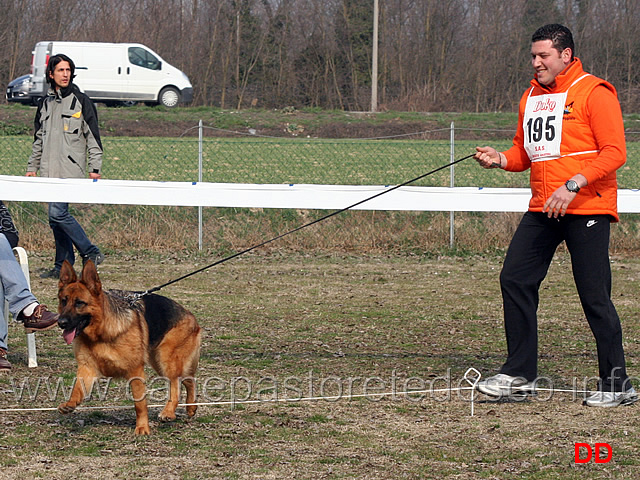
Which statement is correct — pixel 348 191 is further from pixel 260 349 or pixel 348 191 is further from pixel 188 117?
pixel 188 117

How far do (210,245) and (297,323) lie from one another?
4.79m

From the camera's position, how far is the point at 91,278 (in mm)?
4086

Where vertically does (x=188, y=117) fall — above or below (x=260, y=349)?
above

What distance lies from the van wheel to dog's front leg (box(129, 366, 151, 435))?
27150mm

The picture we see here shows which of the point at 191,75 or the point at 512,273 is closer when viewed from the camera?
the point at 512,273

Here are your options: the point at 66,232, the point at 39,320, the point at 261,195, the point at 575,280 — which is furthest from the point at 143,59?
the point at 575,280

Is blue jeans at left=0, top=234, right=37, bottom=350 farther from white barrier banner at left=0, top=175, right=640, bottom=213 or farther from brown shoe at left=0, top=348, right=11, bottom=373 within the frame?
white barrier banner at left=0, top=175, right=640, bottom=213

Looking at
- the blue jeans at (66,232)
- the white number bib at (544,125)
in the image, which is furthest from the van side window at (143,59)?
the white number bib at (544,125)

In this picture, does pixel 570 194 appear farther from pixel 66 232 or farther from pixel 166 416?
pixel 66 232

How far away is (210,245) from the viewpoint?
11914 mm

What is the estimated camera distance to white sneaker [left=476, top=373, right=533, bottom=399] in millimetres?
4918

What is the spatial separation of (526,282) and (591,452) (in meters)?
1.19

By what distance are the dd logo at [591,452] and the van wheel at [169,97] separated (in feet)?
91.2

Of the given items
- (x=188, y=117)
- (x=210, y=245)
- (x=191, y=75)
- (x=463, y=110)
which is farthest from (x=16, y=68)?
(x=210, y=245)
